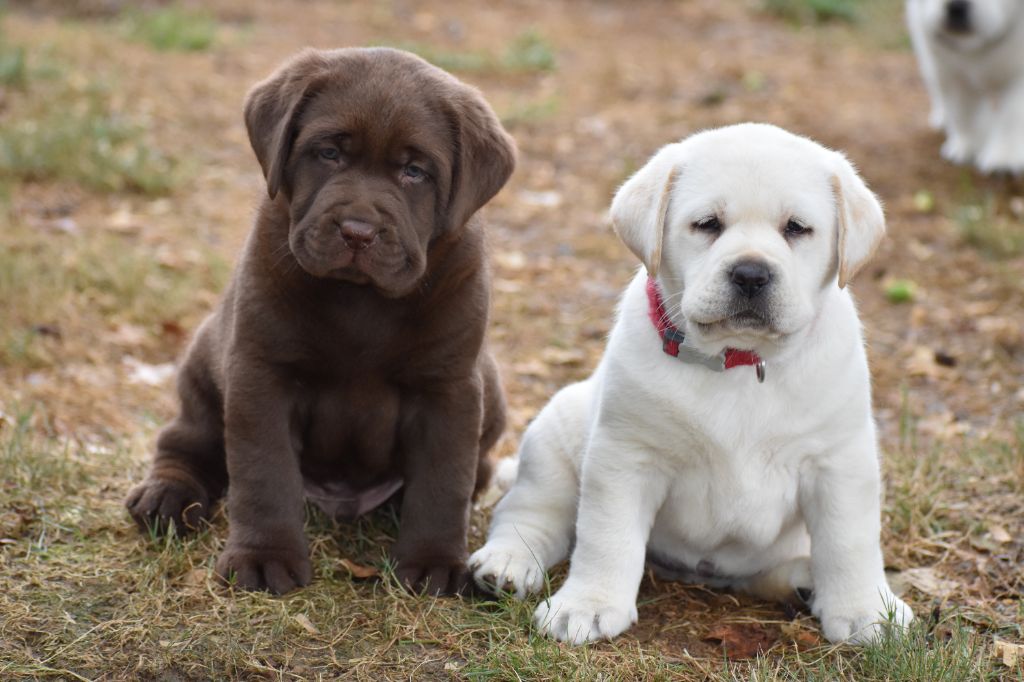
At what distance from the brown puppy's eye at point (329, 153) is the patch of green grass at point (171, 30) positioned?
8.37 m

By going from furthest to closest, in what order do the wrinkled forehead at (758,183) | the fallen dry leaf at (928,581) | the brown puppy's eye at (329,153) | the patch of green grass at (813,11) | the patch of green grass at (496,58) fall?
the patch of green grass at (813,11)
the patch of green grass at (496,58)
the fallen dry leaf at (928,581)
the brown puppy's eye at (329,153)
the wrinkled forehead at (758,183)

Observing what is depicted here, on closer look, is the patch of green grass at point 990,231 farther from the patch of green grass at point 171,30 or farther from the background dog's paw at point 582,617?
the patch of green grass at point 171,30

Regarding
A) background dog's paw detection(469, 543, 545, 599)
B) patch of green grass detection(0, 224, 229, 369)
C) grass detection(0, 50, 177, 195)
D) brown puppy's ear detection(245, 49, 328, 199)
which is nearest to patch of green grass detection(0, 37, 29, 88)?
grass detection(0, 50, 177, 195)

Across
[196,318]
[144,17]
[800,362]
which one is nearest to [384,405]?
[800,362]

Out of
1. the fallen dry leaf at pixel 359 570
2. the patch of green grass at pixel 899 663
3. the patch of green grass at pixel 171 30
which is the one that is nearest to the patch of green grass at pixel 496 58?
the patch of green grass at pixel 171 30

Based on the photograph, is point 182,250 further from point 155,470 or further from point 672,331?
point 672,331

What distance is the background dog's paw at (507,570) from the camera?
3768mm

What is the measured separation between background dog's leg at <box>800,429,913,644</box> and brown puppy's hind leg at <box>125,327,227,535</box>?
1.92 m

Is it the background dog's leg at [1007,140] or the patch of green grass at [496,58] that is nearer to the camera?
the background dog's leg at [1007,140]

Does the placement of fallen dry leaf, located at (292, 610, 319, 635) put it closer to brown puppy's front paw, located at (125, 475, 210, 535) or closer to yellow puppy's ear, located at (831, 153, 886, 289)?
brown puppy's front paw, located at (125, 475, 210, 535)

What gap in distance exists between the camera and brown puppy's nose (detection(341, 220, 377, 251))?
11.3 ft

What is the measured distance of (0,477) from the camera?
14.2ft

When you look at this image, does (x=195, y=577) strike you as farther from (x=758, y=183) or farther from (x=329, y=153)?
(x=758, y=183)

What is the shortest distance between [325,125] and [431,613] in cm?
141
